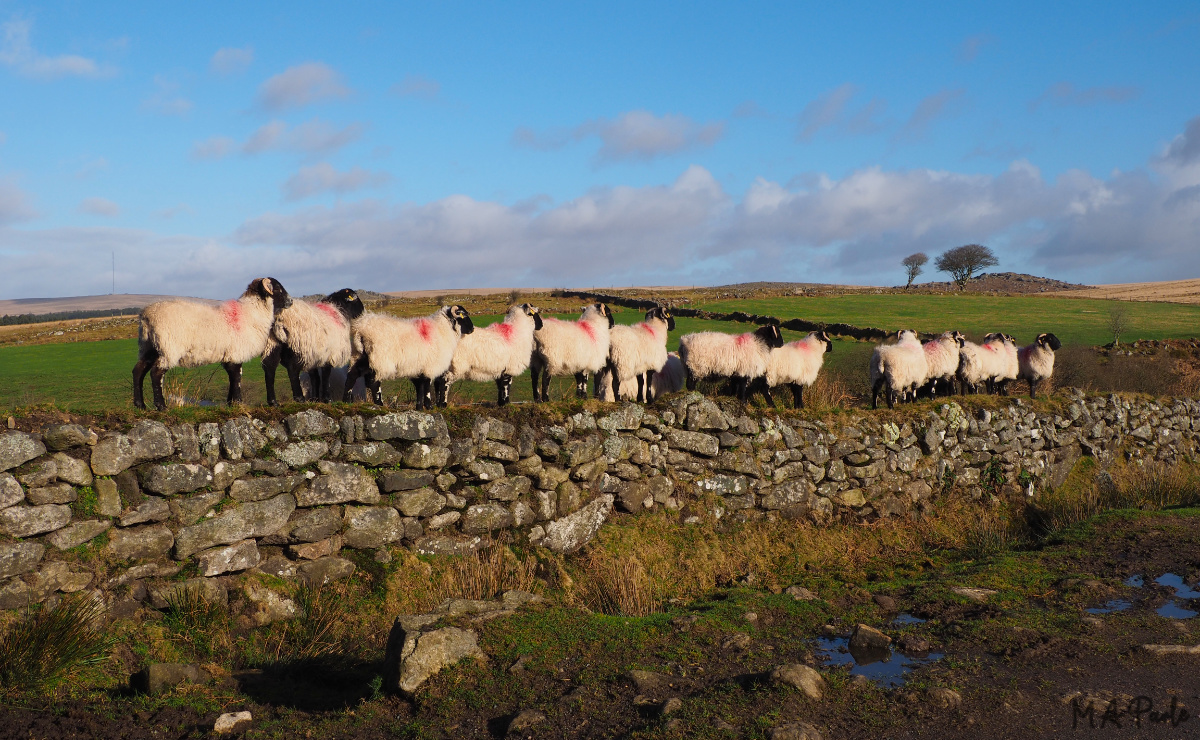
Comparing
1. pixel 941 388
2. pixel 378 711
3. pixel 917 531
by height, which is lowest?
pixel 917 531

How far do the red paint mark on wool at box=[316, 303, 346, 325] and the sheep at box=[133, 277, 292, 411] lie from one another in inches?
21.9

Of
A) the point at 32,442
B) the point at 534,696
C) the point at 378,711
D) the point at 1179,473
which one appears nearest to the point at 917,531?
the point at 1179,473

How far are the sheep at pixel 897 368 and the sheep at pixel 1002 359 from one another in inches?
150

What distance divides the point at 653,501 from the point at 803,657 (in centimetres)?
463

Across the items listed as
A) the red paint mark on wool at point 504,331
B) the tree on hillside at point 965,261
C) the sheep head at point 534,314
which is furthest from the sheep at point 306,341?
the tree on hillside at point 965,261

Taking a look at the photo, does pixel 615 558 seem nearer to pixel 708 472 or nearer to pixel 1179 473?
pixel 708 472

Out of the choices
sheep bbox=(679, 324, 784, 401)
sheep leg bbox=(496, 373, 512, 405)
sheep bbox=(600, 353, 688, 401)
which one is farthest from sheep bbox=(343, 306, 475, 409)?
sheep bbox=(679, 324, 784, 401)

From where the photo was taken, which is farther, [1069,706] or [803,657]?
[803,657]

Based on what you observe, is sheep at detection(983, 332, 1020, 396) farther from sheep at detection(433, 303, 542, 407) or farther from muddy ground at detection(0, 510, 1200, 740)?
sheep at detection(433, 303, 542, 407)

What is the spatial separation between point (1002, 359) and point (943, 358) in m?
2.87

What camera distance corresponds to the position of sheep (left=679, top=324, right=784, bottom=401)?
13969 millimetres

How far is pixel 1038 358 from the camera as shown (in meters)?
20.2

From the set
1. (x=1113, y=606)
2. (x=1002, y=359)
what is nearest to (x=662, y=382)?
(x=1113, y=606)

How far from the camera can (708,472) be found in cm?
1174
